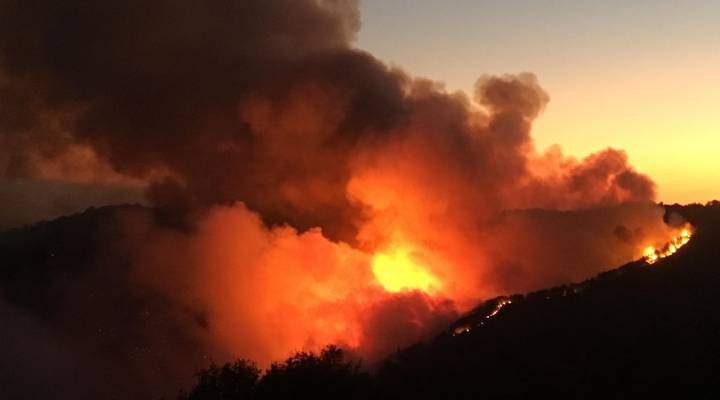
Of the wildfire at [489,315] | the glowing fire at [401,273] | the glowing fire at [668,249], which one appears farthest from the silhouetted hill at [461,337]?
the glowing fire at [401,273]

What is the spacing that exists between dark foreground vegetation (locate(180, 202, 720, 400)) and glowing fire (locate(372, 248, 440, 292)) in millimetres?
7541

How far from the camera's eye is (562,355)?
53.5m

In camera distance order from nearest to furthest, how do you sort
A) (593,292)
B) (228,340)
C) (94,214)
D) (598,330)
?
1. (598,330)
2. (593,292)
3. (228,340)
4. (94,214)

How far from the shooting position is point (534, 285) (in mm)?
81188

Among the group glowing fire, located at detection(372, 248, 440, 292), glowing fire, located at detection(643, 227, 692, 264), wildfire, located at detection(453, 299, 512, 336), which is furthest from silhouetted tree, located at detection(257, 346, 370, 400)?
glowing fire, located at detection(643, 227, 692, 264)

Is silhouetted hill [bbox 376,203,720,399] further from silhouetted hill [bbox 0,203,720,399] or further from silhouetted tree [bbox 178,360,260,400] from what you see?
silhouetted tree [bbox 178,360,260,400]

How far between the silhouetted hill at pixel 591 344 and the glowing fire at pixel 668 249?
3.53 meters

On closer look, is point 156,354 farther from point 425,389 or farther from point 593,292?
point 593,292

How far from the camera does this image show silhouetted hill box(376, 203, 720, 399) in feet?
156

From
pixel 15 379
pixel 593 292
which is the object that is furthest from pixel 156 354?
pixel 593 292

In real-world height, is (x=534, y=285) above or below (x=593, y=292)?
above

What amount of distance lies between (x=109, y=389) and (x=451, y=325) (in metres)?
→ 39.3

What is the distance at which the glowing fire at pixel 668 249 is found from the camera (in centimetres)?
7812

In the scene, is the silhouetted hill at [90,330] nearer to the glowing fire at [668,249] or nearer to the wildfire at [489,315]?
the wildfire at [489,315]
